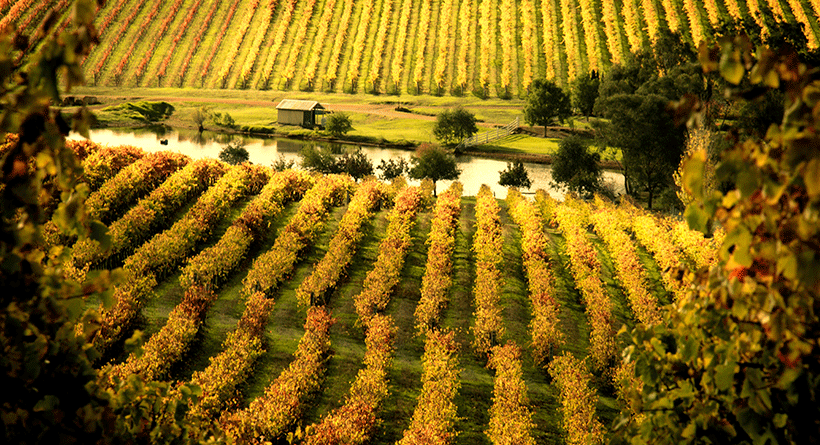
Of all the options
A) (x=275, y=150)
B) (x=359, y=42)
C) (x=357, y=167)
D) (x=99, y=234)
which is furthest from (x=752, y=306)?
(x=359, y=42)

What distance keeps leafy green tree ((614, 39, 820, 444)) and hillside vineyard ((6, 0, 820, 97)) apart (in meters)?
97.6

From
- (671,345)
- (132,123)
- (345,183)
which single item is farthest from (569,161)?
(132,123)

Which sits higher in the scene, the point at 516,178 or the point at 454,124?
the point at 454,124

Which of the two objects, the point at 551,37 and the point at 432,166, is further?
the point at 551,37

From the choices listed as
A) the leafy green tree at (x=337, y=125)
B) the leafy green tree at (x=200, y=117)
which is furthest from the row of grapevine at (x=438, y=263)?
the leafy green tree at (x=200, y=117)

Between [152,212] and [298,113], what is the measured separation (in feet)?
192

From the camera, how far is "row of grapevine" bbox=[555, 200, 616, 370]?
19.2 meters

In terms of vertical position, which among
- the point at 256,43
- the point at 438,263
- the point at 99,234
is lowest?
the point at 438,263

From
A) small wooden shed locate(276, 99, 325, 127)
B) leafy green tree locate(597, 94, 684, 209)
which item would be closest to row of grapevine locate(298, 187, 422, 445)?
leafy green tree locate(597, 94, 684, 209)

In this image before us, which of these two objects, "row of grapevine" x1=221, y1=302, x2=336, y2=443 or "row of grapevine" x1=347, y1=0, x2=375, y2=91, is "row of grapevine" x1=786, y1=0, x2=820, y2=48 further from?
"row of grapevine" x1=221, y1=302, x2=336, y2=443

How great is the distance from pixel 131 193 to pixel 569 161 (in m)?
34.1

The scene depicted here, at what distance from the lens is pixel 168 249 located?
2312 cm

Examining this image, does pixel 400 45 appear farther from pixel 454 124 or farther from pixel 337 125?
pixel 454 124

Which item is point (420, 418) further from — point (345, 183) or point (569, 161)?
point (569, 161)
